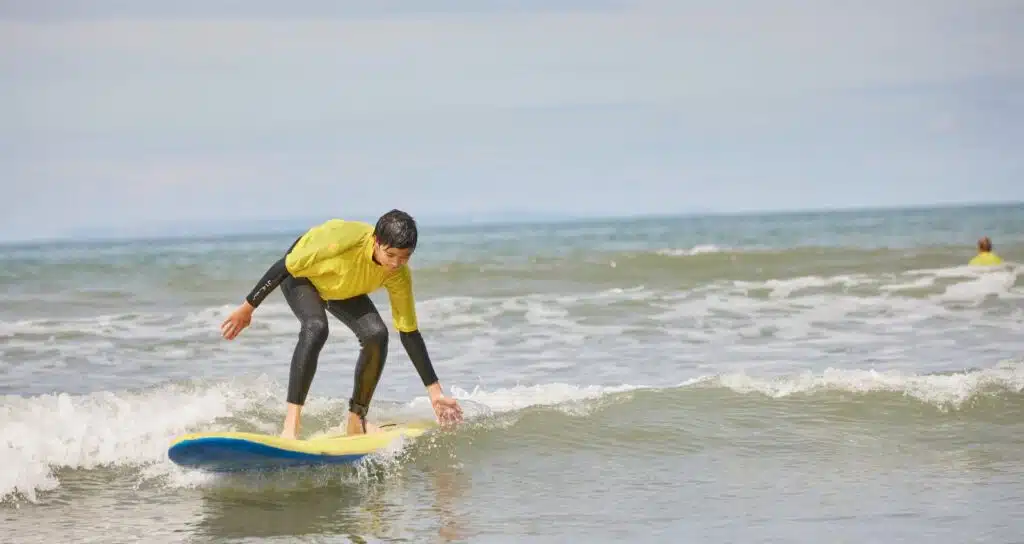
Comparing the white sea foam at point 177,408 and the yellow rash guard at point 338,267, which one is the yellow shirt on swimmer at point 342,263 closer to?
the yellow rash guard at point 338,267

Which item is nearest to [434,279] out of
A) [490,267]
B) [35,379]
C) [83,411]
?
[490,267]

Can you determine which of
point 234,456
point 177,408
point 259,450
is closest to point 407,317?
point 259,450

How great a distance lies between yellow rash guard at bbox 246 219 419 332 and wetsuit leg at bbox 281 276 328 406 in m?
0.08

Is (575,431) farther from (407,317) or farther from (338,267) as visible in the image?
(338,267)

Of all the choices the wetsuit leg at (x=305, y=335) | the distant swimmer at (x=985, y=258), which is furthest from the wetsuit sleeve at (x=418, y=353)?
the distant swimmer at (x=985, y=258)

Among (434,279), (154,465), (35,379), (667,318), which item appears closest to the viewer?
(154,465)

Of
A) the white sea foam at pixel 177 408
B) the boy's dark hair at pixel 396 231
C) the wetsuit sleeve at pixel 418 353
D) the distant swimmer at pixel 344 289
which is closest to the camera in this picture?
the boy's dark hair at pixel 396 231

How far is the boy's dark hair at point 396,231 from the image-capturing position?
18.7 ft

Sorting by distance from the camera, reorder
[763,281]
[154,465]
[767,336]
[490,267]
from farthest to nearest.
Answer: [490,267]
[763,281]
[767,336]
[154,465]

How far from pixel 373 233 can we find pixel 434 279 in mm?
18948

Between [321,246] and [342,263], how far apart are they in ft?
0.46

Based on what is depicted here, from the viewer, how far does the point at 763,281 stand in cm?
2306

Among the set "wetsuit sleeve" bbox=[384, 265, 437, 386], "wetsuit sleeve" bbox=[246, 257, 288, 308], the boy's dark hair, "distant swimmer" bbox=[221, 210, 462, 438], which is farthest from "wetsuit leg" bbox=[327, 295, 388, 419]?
the boy's dark hair

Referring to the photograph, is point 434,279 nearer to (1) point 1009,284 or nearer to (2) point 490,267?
(2) point 490,267
